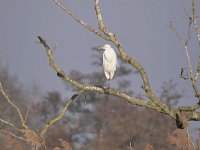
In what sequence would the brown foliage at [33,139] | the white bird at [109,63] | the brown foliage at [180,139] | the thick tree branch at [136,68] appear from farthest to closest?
the white bird at [109,63] < the thick tree branch at [136,68] < the brown foliage at [33,139] < the brown foliage at [180,139]

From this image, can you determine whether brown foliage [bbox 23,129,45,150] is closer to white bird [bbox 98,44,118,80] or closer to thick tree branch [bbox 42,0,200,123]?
thick tree branch [bbox 42,0,200,123]

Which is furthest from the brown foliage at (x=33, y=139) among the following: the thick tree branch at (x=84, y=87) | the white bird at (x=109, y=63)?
the white bird at (x=109, y=63)

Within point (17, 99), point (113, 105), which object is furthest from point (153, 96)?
point (17, 99)

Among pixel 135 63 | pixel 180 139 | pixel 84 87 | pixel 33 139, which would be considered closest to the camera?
pixel 180 139

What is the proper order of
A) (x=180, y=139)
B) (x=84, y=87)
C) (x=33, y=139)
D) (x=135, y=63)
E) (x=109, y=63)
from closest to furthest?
1. (x=180, y=139)
2. (x=33, y=139)
3. (x=135, y=63)
4. (x=84, y=87)
5. (x=109, y=63)

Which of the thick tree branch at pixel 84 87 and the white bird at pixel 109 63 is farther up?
the white bird at pixel 109 63

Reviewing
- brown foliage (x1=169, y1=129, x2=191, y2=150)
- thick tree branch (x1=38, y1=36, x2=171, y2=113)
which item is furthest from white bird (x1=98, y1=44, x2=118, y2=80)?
brown foliage (x1=169, y1=129, x2=191, y2=150)

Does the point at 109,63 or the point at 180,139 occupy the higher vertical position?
the point at 109,63

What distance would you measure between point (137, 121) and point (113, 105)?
418 cm

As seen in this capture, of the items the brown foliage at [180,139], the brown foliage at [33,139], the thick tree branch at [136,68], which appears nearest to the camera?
the brown foliage at [180,139]

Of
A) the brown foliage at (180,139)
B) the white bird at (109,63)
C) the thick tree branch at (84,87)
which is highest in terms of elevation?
the white bird at (109,63)

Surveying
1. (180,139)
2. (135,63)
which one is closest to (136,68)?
(135,63)

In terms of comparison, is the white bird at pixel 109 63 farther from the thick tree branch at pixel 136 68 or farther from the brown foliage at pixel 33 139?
the brown foliage at pixel 33 139

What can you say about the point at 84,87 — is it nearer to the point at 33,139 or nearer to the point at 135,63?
the point at 135,63
